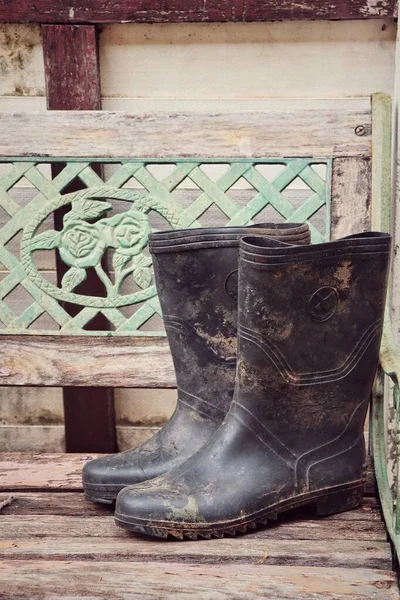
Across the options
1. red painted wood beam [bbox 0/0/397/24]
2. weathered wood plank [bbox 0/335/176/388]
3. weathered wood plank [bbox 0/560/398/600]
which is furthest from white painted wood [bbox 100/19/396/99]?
weathered wood plank [bbox 0/560/398/600]

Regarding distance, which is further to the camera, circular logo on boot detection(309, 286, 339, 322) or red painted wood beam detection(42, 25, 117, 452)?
red painted wood beam detection(42, 25, 117, 452)

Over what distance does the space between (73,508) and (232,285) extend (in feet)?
1.52

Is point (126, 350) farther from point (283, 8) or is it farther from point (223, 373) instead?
point (283, 8)

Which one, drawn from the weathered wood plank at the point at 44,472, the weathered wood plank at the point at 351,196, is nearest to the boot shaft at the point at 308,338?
the weathered wood plank at the point at 44,472

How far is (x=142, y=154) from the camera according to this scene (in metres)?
1.77

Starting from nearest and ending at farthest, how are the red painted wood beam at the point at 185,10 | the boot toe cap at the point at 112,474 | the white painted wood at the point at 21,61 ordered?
the boot toe cap at the point at 112,474 → the red painted wood beam at the point at 185,10 → the white painted wood at the point at 21,61

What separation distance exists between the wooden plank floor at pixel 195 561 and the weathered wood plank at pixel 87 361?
418mm

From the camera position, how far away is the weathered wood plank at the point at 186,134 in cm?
173

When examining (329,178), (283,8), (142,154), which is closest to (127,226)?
(142,154)

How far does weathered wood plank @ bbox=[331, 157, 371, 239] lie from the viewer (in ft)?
5.63

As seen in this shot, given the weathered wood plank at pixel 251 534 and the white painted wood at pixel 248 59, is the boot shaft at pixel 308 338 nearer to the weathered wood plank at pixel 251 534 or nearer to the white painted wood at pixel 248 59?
the weathered wood plank at pixel 251 534

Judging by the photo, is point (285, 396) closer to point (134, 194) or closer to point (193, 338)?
point (193, 338)

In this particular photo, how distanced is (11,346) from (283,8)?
1026mm

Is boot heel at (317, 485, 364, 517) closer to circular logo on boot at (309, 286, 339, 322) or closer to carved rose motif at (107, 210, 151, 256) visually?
circular logo on boot at (309, 286, 339, 322)
